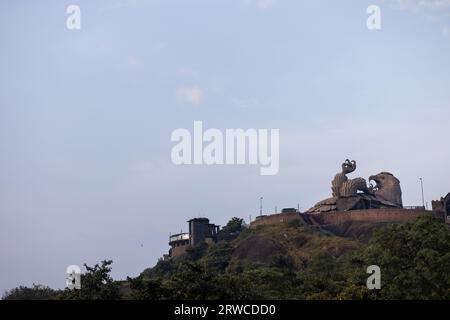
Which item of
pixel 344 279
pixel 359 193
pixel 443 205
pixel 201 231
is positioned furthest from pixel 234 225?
pixel 344 279

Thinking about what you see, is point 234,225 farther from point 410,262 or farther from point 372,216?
point 410,262

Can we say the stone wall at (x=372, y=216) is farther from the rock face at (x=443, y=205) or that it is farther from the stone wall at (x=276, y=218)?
the stone wall at (x=276, y=218)

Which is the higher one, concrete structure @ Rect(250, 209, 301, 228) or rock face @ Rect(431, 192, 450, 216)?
rock face @ Rect(431, 192, 450, 216)

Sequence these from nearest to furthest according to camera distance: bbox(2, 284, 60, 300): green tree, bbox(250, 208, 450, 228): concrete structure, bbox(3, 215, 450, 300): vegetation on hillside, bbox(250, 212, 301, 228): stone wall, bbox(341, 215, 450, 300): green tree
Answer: bbox(3, 215, 450, 300): vegetation on hillside
bbox(341, 215, 450, 300): green tree
bbox(2, 284, 60, 300): green tree
bbox(250, 208, 450, 228): concrete structure
bbox(250, 212, 301, 228): stone wall

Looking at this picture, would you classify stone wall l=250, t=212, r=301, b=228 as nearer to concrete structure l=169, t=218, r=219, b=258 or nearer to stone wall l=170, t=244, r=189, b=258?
concrete structure l=169, t=218, r=219, b=258

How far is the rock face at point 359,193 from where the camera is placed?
361 feet

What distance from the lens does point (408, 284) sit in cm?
4762

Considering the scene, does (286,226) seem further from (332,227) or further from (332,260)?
(332,260)

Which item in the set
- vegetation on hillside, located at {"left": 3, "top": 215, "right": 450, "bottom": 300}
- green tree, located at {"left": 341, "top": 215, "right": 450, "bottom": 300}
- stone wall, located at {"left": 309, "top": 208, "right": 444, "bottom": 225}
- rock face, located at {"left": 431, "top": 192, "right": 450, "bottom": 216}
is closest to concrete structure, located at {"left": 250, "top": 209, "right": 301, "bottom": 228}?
stone wall, located at {"left": 309, "top": 208, "right": 444, "bottom": 225}

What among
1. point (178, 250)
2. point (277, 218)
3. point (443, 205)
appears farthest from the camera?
point (178, 250)

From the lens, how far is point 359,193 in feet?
366

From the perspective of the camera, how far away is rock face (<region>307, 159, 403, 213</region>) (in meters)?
110

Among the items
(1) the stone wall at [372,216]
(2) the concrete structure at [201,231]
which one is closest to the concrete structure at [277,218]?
(1) the stone wall at [372,216]
